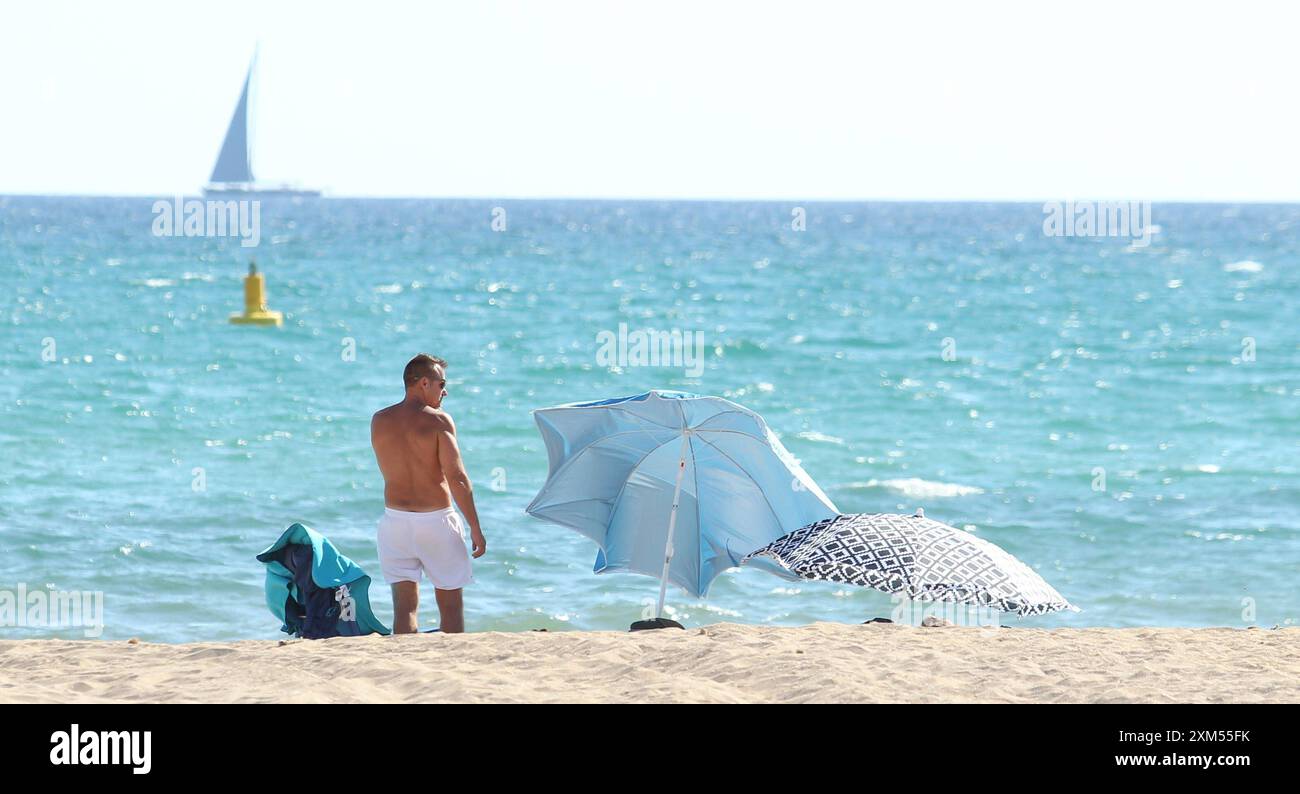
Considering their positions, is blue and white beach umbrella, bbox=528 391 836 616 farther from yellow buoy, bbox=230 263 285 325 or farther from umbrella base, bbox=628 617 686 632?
yellow buoy, bbox=230 263 285 325

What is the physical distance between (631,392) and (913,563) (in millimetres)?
13303

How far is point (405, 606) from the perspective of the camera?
6.73 metres

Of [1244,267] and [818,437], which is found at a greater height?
[1244,267]

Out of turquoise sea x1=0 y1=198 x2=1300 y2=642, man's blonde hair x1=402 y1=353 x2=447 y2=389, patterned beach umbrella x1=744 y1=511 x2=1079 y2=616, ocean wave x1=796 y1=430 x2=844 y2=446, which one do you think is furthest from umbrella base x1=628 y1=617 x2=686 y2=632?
ocean wave x1=796 y1=430 x2=844 y2=446

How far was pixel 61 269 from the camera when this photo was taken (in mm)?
38625

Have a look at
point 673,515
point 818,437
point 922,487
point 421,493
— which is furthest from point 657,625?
point 818,437

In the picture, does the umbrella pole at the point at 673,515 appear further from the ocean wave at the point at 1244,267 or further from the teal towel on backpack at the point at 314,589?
the ocean wave at the point at 1244,267

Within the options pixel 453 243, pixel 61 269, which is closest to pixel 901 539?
pixel 61 269

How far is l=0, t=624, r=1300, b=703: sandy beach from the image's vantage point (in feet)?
18.0

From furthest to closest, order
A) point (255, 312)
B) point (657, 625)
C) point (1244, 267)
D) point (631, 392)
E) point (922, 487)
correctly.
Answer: point (1244, 267), point (255, 312), point (631, 392), point (922, 487), point (657, 625)

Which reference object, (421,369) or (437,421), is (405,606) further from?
(421,369)

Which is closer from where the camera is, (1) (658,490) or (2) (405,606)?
(2) (405,606)
